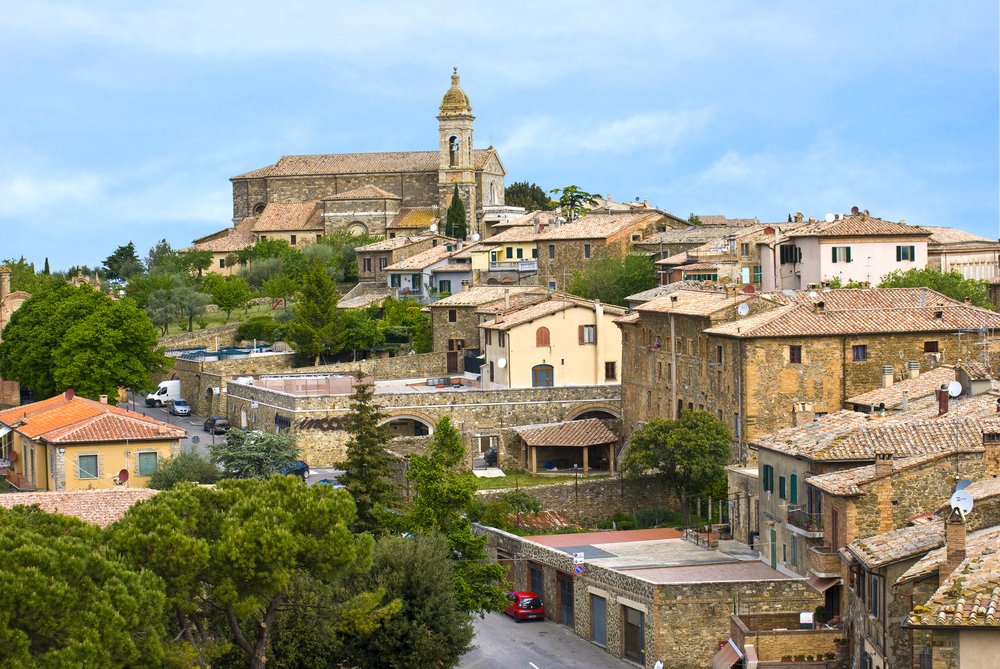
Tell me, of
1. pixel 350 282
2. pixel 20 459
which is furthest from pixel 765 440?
pixel 350 282

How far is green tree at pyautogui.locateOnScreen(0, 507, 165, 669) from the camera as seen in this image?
31.6m

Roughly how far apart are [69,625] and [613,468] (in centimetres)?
3990

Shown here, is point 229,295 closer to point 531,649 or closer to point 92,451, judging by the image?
point 92,451

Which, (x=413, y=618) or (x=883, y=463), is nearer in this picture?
(x=883, y=463)

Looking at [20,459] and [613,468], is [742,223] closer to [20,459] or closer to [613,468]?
[613,468]

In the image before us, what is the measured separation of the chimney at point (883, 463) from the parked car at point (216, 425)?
4385 cm

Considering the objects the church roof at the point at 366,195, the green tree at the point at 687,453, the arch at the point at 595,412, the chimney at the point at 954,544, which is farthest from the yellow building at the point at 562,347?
the church roof at the point at 366,195

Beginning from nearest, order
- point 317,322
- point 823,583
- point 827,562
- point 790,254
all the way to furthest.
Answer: point 827,562 → point 823,583 → point 790,254 → point 317,322

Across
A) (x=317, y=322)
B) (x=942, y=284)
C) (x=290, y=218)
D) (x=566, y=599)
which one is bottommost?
(x=566, y=599)

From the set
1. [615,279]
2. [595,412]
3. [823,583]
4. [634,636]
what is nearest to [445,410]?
[595,412]

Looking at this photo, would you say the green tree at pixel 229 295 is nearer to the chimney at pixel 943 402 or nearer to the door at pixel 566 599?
the door at pixel 566 599

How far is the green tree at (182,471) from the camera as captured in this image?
56.3m

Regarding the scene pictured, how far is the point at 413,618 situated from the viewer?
4391 centimetres

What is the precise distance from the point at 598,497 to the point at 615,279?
29.8 m
